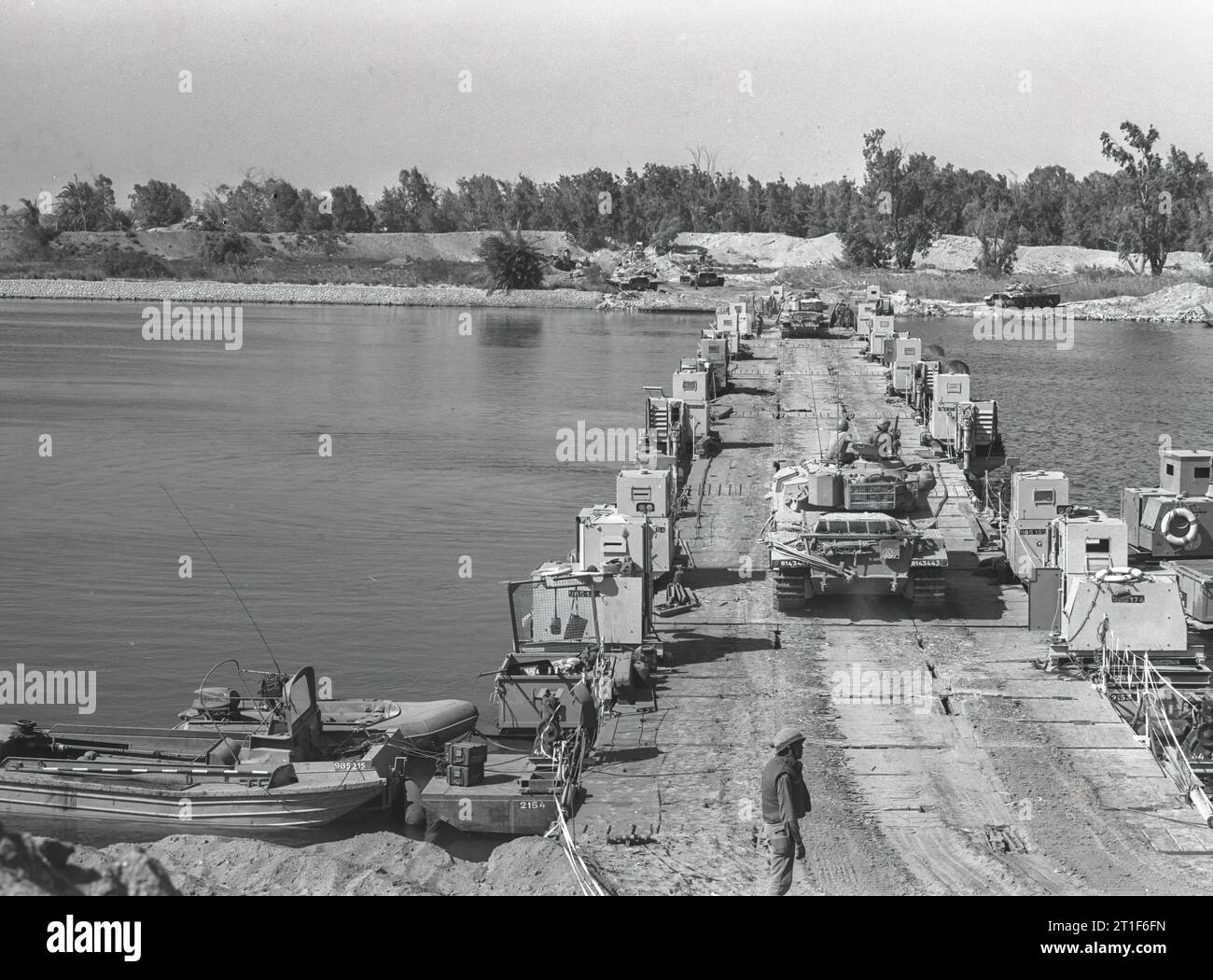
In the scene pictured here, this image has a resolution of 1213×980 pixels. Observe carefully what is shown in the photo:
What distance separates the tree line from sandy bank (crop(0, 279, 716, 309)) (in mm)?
24420

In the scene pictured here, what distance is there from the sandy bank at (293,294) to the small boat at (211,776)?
401ft

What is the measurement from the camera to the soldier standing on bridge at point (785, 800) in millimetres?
13672

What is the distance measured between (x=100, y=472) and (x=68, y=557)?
1301cm

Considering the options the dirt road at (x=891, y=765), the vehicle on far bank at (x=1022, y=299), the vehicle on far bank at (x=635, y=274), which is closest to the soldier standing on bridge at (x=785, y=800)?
the dirt road at (x=891, y=765)

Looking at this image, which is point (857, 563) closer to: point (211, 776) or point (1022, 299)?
point (211, 776)

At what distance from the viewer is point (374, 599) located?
114 ft

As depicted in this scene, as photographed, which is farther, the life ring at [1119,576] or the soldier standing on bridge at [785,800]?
the life ring at [1119,576]

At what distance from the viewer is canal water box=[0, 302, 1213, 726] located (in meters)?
31.4

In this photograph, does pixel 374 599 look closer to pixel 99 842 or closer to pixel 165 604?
pixel 165 604

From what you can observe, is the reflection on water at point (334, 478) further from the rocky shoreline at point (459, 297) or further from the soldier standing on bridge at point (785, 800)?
the rocky shoreline at point (459, 297)

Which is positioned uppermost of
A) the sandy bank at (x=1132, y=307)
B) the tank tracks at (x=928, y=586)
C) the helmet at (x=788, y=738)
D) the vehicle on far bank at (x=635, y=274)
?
the vehicle on far bank at (x=635, y=274)

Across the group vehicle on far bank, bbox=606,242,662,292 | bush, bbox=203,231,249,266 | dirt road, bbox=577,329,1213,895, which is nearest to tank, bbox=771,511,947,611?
dirt road, bbox=577,329,1213,895
